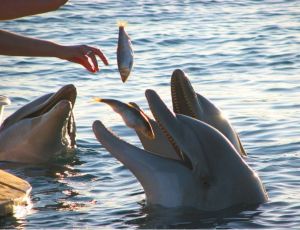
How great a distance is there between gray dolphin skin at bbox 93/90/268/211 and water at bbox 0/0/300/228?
0.55ft

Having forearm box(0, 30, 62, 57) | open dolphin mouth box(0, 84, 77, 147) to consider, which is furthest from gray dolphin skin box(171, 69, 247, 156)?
forearm box(0, 30, 62, 57)

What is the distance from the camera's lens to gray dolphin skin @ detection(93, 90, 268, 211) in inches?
350

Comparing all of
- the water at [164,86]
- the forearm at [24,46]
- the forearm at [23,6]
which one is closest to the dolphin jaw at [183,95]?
the water at [164,86]

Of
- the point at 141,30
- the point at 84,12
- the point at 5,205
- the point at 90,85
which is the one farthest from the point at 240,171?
the point at 84,12

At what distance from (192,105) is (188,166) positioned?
162cm

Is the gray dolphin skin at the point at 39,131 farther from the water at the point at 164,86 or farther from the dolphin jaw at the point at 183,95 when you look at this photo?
the dolphin jaw at the point at 183,95

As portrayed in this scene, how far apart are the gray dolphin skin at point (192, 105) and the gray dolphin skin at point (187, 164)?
4.34 ft

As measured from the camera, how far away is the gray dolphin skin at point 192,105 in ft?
34.1

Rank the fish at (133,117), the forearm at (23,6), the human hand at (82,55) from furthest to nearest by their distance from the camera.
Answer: the fish at (133,117), the human hand at (82,55), the forearm at (23,6)

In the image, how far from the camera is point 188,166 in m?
9.05

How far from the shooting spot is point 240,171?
9016 millimetres

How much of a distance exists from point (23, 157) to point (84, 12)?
587 inches

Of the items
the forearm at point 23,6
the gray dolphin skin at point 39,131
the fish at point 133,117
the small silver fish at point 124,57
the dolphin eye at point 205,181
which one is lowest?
the gray dolphin skin at point 39,131

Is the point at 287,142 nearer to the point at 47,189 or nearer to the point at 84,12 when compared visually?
the point at 47,189
